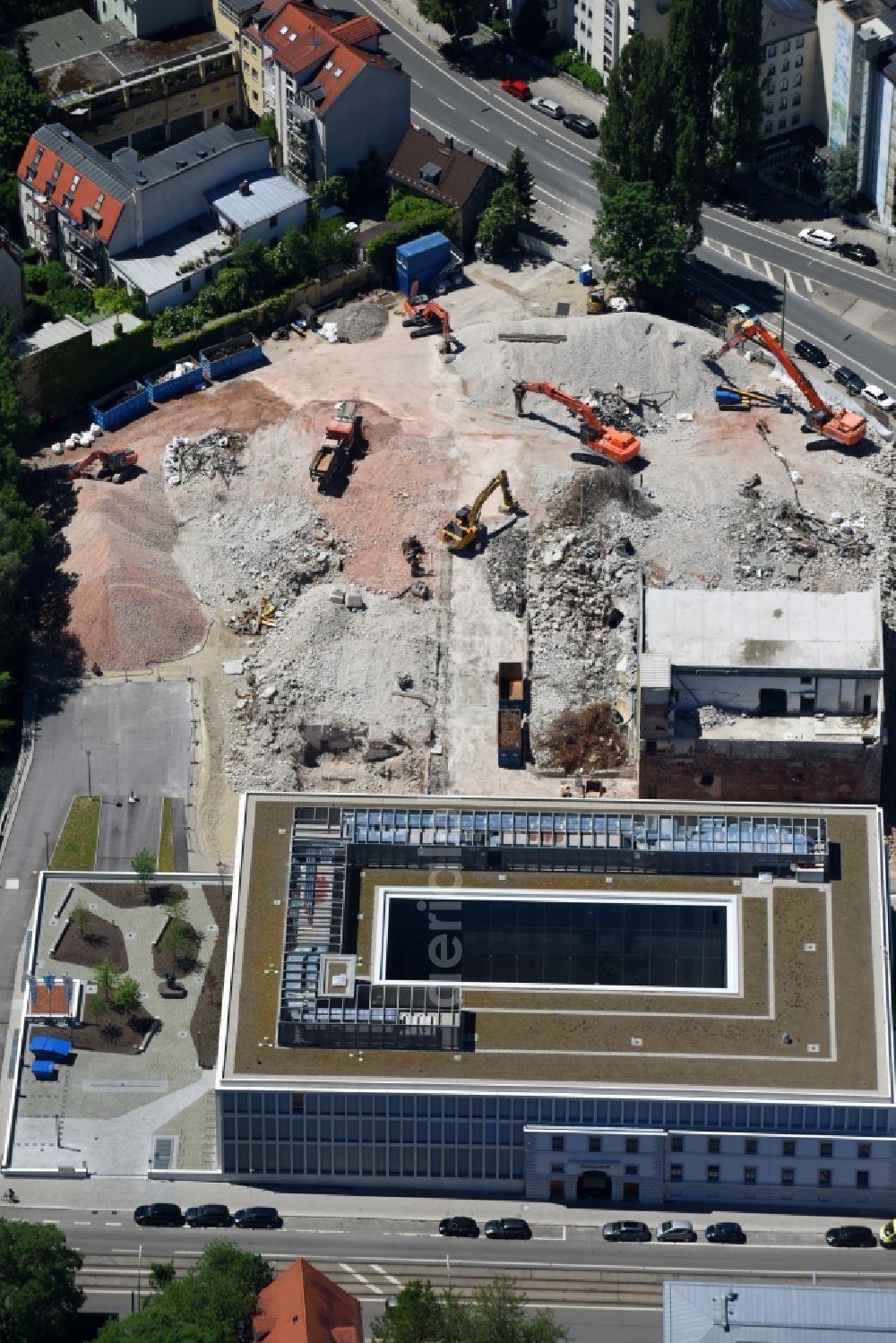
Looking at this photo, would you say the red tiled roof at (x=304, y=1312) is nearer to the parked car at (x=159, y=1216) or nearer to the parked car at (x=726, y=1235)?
the parked car at (x=159, y=1216)

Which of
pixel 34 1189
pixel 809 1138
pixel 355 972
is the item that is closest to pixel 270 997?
pixel 355 972

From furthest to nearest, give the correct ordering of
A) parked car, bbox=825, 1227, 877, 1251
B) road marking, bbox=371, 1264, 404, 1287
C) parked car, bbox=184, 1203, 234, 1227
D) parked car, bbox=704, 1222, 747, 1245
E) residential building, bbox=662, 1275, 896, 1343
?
parked car, bbox=184, 1203, 234, 1227, parked car, bbox=704, 1222, 747, 1245, parked car, bbox=825, 1227, 877, 1251, road marking, bbox=371, 1264, 404, 1287, residential building, bbox=662, 1275, 896, 1343

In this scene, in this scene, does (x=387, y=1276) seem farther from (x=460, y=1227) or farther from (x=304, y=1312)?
(x=304, y=1312)

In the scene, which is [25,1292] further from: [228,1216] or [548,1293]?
[548,1293]

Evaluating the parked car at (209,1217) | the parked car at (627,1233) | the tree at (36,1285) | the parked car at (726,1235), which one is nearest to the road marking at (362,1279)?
the parked car at (209,1217)

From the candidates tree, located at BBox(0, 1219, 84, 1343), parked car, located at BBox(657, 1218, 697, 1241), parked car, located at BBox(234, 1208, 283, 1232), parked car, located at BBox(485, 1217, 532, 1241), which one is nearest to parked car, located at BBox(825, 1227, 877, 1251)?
parked car, located at BBox(657, 1218, 697, 1241)

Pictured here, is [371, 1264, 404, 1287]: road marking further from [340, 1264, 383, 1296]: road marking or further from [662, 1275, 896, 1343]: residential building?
[662, 1275, 896, 1343]: residential building
